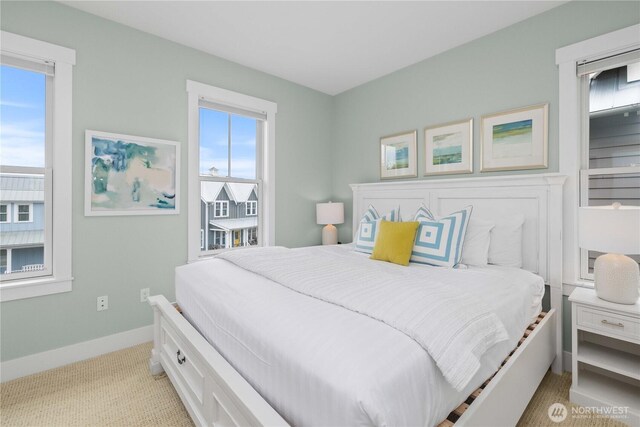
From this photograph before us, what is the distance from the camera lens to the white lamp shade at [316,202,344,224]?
365 cm

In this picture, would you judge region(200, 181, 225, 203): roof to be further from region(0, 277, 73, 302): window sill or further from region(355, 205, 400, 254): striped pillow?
region(355, 205, 400, 254): striped pillow

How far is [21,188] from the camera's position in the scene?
2180 mm

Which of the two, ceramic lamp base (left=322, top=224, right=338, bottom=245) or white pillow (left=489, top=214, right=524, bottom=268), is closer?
white pillow (left=489, top=214, right=524, bottom=268)

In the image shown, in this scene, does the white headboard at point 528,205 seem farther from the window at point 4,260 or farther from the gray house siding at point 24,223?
the window at point 4,260

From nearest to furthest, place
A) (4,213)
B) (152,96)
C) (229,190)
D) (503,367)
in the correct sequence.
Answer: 1. (503,367)
2. (4,213)
3. (152,96)
4. (229,190)

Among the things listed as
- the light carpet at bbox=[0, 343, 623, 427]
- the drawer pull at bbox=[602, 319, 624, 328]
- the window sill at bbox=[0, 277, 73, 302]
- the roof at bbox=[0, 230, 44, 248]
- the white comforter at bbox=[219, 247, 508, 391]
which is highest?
the roof at bbox=[0, 230, 44, 248]

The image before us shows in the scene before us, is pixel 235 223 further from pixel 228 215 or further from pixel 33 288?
pixel 33 288

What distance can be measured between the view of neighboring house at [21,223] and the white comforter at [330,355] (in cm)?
162

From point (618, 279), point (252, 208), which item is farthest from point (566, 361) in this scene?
point (252, 208)

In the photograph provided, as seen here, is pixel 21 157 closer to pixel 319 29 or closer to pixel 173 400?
pixel 173 400

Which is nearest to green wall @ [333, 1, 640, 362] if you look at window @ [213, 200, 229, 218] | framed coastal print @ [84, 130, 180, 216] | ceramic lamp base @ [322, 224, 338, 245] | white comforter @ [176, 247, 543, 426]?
ceramic lamp base @ [322, 224, 338, 245]

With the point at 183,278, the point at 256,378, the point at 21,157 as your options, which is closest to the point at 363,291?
the point at 256,378

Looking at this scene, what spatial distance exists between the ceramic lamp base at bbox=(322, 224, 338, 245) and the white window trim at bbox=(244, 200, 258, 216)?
2.87 feet

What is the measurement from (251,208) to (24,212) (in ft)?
6.14
